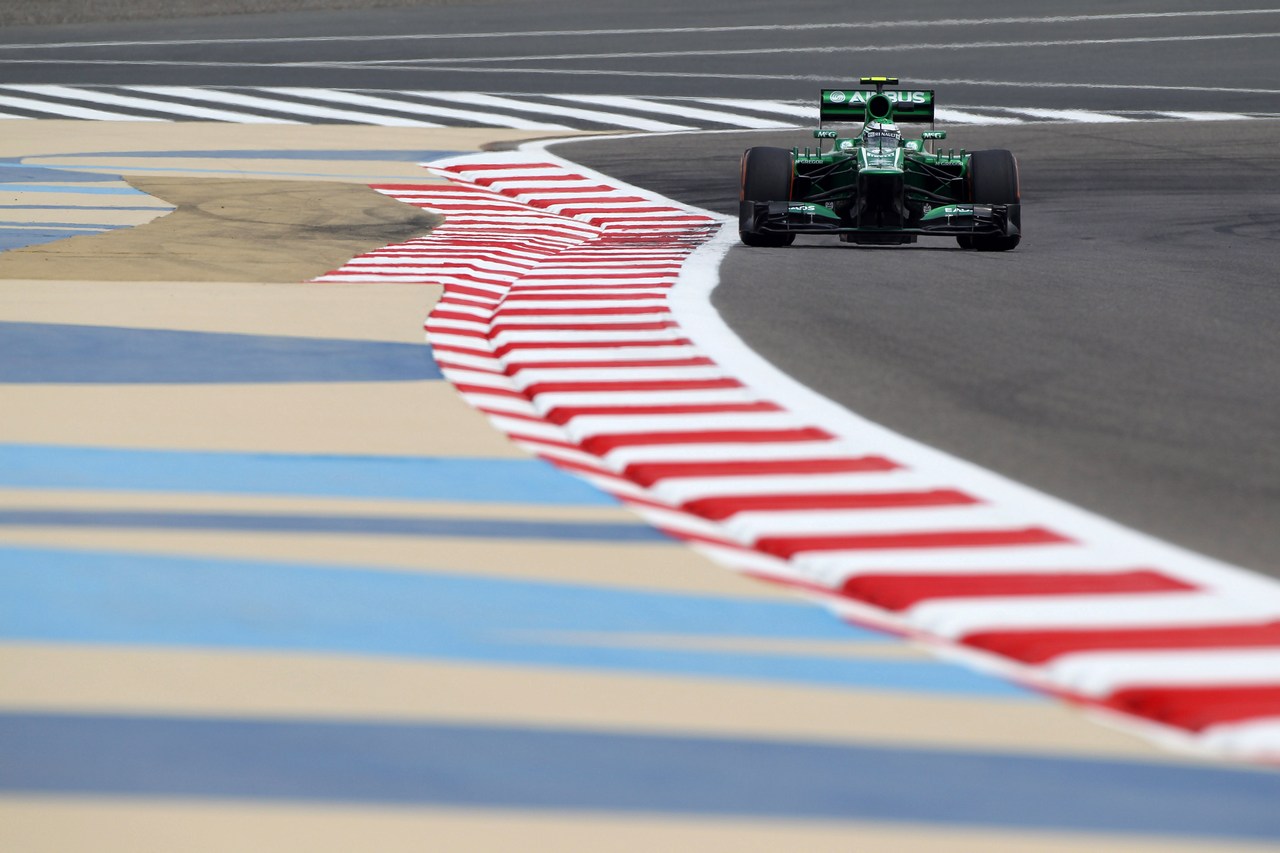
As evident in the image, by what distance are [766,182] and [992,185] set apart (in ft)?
4.67

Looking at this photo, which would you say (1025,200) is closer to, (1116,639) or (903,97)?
(903,97)

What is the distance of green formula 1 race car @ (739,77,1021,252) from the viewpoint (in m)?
12.1

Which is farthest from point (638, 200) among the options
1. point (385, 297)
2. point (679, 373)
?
point (679, 373)

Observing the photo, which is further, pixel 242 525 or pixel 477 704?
pixel 242 525

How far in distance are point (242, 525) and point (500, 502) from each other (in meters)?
0.69

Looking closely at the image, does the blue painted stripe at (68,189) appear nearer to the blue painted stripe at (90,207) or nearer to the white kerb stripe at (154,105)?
the blue painted stripe at (90,207)

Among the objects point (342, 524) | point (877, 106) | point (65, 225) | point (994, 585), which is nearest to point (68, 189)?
point (65, 225)

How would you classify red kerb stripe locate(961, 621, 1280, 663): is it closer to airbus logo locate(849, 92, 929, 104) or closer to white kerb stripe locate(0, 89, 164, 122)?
airbus logo locate(849, 92, 929, 104)

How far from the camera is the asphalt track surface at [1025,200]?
6.00 m

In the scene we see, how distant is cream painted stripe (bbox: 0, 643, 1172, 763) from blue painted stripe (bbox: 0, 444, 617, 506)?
146cm

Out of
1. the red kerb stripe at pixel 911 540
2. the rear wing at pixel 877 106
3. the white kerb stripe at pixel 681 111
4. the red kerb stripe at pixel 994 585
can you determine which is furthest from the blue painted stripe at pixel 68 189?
the red kerb stripe at pixel 994 585

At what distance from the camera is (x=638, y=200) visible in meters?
15.1

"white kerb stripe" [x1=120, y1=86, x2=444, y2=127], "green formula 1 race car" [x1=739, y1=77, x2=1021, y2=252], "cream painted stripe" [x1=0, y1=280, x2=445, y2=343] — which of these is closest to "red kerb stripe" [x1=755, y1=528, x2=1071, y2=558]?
"cream painted stripe" [x1=0, y1=280, x2=445, y2=343]

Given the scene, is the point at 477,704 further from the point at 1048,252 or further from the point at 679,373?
the point at 1048,252
